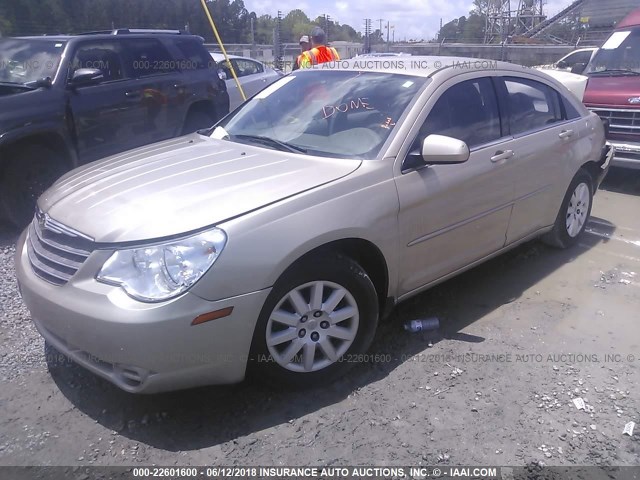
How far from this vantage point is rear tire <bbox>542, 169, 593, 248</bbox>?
4820mm

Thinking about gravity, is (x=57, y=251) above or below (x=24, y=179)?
above

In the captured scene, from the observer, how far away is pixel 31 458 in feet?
8.45

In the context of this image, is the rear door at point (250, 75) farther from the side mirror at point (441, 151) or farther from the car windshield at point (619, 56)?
the side mirror at point (441, 151)

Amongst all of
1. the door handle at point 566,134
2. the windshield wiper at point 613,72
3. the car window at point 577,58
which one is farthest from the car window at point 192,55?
the car window at point 577,58

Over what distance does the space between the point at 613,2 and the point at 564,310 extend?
4056 cm

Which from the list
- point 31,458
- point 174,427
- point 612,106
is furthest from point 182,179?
point 612,106

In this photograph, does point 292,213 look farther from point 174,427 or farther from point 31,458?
point 31,458

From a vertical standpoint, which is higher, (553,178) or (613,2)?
(613,2)

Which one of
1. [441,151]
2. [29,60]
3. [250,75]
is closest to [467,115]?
[441,151]

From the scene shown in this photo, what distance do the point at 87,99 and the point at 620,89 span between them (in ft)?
Result: 21.4

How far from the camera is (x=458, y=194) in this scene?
139 inches

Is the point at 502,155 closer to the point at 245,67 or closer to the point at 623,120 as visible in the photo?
the point at 623,120

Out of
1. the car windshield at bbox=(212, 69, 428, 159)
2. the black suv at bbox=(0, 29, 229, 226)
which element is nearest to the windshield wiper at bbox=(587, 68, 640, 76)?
the black suv at bbox=(0, 29, 229, 226)

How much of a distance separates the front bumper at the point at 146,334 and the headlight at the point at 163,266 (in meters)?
0.05
